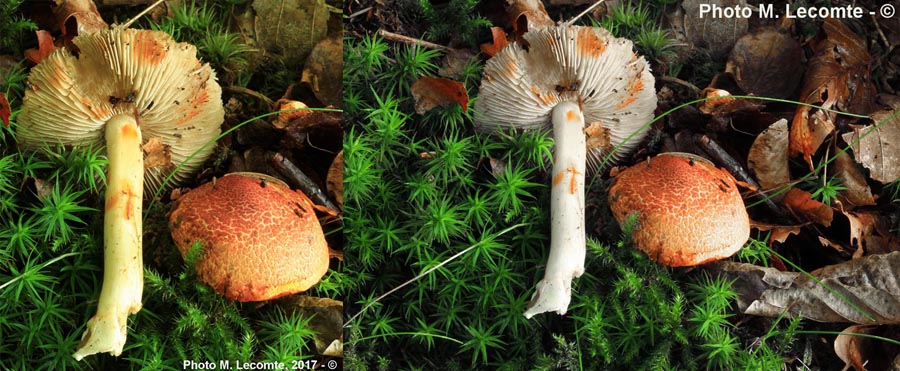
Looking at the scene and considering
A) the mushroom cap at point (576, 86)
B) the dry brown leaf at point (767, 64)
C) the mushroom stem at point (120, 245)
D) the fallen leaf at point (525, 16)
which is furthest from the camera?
the dry brown leaf at point (767, 64)

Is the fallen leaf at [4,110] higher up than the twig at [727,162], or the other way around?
the fallen leaf at [4,110]

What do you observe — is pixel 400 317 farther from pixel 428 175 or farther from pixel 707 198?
pixel 707 198

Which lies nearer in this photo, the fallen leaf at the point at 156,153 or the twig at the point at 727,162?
the fallen leaf at the point at 156,153

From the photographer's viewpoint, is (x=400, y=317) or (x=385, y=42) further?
(x=385, y=42)

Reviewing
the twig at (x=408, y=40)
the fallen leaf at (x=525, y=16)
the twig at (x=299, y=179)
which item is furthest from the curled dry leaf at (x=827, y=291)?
the twig at (x=299, y=179)

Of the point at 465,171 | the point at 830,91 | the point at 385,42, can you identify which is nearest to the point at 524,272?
the point at 465,171

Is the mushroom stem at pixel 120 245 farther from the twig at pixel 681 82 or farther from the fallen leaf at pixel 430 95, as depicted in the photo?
the twig at pixel 681 82

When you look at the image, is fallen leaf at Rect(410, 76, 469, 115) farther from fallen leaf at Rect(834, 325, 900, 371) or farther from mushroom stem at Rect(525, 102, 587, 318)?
fallen leaf at Rect(834, 325, 900, 371)

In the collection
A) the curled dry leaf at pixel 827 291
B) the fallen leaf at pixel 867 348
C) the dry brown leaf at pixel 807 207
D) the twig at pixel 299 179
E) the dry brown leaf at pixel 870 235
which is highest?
the twig at pixel 299 179
